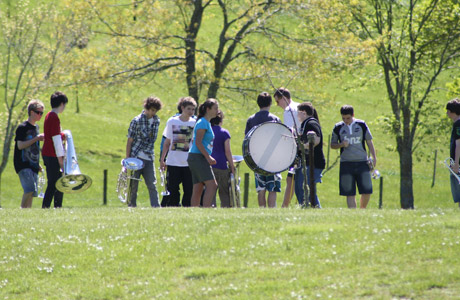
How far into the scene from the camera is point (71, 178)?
11984 millimetres

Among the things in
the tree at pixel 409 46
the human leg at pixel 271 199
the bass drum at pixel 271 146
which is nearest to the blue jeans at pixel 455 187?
the bass drum at pixel 271 146

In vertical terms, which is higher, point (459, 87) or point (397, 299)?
point (459, 87)

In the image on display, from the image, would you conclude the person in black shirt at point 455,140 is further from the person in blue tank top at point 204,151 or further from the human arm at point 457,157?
the person in blue tank top at point 204,151

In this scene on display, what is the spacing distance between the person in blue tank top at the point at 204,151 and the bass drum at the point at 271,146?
2.58 ft

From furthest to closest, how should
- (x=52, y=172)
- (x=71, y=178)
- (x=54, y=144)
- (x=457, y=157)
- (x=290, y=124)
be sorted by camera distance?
(x=290, y=124) < (x=52, y=172) < (x=54, y=144) < (x=71, y=178) < (x=457, y=157)

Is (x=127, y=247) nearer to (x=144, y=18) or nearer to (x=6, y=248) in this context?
(x=6, y=248)

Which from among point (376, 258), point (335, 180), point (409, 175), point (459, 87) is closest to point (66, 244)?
point (376, 258)

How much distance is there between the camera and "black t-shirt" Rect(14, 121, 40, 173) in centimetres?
1291

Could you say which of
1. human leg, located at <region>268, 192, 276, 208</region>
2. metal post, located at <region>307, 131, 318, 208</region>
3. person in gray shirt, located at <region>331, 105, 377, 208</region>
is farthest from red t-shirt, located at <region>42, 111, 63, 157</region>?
person in gray shirt, located at <region>331, 105, 377, 208</region>

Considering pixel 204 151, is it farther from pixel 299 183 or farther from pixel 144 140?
pixel 299 183

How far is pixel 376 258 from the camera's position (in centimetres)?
831

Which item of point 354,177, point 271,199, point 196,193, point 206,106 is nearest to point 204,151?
point 206,106

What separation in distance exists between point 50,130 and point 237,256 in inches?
189

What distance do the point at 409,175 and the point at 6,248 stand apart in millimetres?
20276
